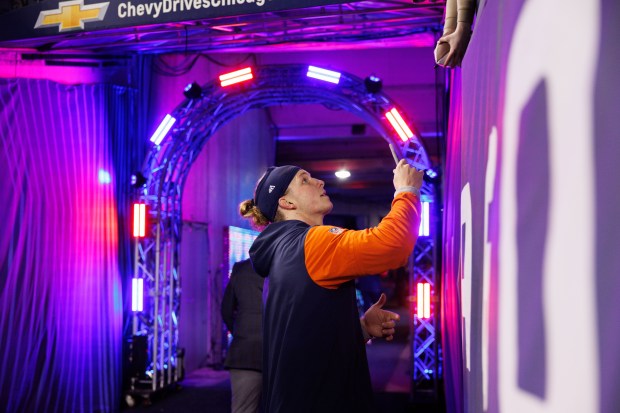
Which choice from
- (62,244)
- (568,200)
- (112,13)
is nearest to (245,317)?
(62,244)

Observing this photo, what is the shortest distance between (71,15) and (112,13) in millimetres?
476

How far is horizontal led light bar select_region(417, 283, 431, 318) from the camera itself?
7188mm

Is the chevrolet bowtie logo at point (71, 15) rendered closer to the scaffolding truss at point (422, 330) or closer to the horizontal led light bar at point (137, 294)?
the horizontal led light bar at point (137, 294)

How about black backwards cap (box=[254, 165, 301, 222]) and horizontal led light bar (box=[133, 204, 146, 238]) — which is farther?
horizontal led light bar (box=[133, 204, 146, 238])

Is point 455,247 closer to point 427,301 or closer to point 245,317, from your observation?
point 245,317

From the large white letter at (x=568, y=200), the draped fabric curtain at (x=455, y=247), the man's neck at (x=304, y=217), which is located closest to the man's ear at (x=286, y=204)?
the man's neck at (x=304, y=217)

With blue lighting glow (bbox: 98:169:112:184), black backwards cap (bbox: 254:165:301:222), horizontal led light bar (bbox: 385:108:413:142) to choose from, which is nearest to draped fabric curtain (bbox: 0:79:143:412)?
blue lighting glow (bbox: 98:169:112:184)

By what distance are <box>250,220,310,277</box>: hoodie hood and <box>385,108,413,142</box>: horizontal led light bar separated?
517 centimetres

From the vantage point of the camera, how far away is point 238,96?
771 cm

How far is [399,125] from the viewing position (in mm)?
7148

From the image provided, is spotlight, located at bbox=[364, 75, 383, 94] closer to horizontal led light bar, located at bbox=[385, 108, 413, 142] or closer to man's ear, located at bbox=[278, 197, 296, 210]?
horizontal led light bar, located at bbox=[385, 108, 413, 142]

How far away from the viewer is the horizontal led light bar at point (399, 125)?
7.13 m

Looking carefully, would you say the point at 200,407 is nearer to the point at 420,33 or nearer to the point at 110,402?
the point at 110,402

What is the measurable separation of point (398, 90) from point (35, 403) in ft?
29.4
